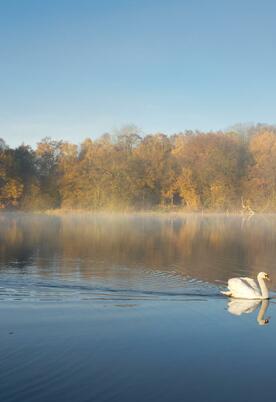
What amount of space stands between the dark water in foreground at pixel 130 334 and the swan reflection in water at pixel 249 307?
3 centimetres

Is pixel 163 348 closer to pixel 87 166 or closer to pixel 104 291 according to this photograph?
pixel 104 291

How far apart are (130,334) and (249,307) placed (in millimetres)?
4065

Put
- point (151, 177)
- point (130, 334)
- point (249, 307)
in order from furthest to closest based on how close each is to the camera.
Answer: point (151, 177) → point (249, 307) → point (130, 334)

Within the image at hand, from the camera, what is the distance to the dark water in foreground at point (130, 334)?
734cm

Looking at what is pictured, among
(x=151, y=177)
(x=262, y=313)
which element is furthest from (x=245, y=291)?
(x=151, y=177)

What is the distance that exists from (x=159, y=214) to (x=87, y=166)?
13.7 meters

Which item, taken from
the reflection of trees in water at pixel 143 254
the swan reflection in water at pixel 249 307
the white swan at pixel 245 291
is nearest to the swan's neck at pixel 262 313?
the swan reflection in water at pixel 249 307

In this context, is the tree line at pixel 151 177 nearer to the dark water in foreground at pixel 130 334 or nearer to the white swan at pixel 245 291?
the dark water in foreground at pixel 130 334

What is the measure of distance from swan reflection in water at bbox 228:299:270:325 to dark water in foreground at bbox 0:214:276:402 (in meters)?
0.03

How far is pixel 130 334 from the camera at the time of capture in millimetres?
9992

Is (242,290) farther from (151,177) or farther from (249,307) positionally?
(151,177)

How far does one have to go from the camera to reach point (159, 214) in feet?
222

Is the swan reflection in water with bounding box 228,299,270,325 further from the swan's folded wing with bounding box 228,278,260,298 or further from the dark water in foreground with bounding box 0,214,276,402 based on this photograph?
the swan's folded wing with bounding box 228,278,260,298

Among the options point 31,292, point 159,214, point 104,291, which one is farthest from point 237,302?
point 159,214
